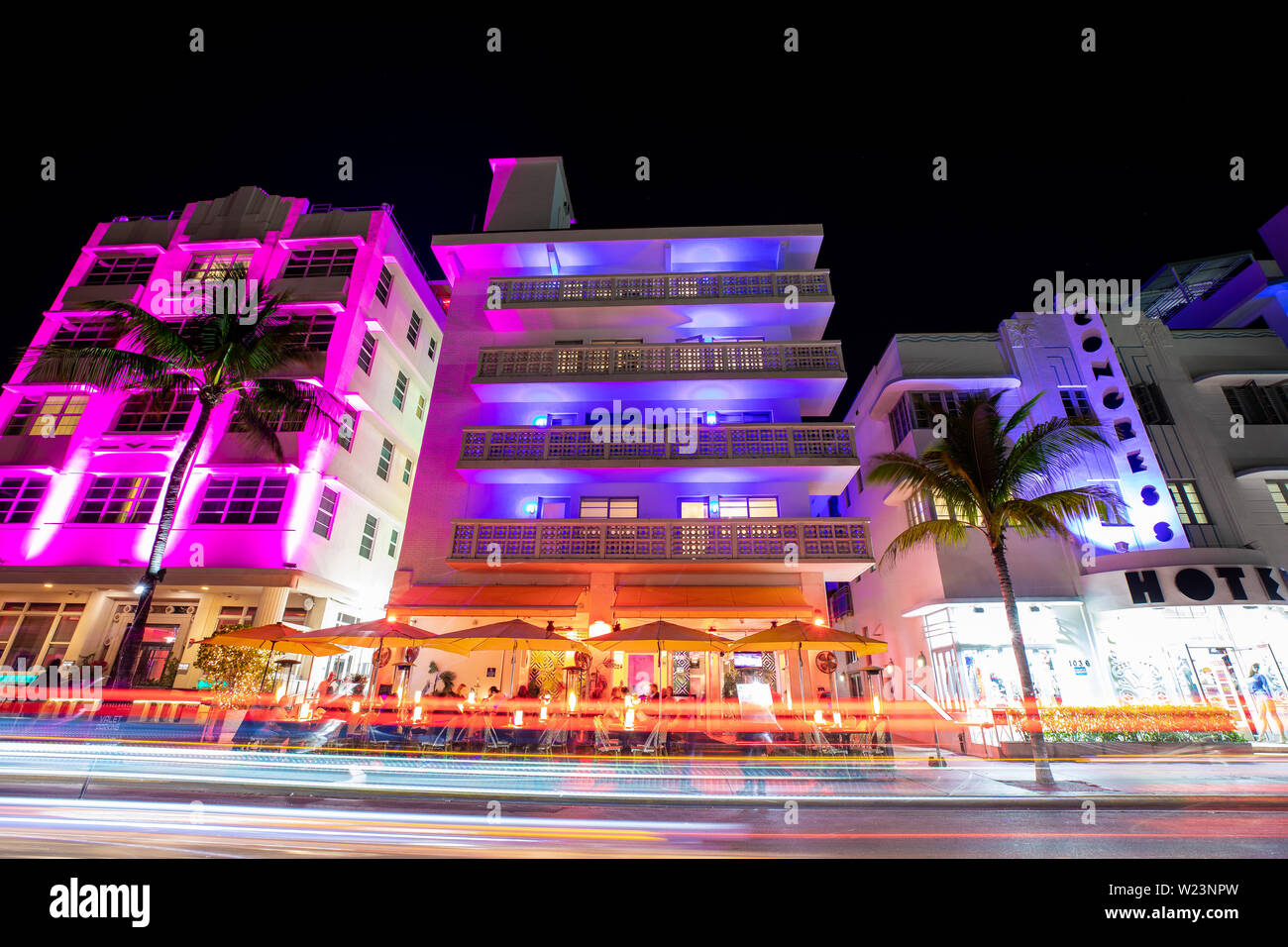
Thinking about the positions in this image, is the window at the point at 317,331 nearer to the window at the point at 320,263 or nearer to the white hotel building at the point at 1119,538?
the window at the point at 320,263

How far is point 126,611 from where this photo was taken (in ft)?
68.8

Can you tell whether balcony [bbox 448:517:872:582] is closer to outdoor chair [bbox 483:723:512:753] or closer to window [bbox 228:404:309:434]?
outdoor chair [bbox 483:723:512:753]

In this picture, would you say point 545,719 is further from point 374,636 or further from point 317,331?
point 317,331

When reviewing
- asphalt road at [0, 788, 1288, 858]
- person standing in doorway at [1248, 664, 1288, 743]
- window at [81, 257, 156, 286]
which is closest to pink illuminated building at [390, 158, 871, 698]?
asphalt road at [0, 788, 1288, 858]

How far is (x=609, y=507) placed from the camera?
832 inches

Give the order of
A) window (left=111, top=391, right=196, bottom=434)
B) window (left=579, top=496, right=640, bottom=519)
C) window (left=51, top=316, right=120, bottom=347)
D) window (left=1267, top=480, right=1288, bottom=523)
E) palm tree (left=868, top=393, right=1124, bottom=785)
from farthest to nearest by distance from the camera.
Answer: window (left=51, top=316, right=120, bottom=347), window (left=111, top=391, right=196, bottom=434), window (left=579, top=496, right=640, bottom=519), window (left=1267, top=480, right=1288, bottom=523), palm tree (left=868, top=393, right=1124, bottom=785)

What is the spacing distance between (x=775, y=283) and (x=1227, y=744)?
2118 cm

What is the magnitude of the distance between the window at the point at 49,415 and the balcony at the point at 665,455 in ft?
54.1

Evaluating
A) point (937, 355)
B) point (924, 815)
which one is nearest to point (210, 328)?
point (924, 815)

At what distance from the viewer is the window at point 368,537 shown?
77.8 ft

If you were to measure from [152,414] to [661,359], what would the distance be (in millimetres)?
20722

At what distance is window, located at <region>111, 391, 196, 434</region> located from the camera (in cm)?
2189

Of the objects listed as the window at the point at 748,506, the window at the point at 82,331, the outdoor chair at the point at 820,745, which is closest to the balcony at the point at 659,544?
the window at the point at 748,506

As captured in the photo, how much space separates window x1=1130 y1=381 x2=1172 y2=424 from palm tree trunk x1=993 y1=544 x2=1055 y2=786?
1431 cm
